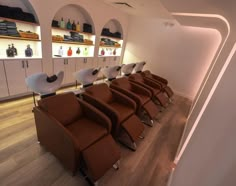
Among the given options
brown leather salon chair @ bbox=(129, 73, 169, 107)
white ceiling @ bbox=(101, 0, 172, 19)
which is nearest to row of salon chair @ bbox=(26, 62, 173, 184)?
brown leather salon chair @ bbox=(129, 73, 169, 107)

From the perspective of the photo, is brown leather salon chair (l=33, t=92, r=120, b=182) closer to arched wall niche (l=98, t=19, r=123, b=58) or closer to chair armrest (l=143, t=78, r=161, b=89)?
chair armrest (l=143, t=78, r=161, b=89)

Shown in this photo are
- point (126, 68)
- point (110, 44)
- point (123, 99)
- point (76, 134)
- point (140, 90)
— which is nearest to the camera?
point (76, 134)

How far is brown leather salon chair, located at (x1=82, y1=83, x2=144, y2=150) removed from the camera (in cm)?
204

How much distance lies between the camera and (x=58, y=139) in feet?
4.92

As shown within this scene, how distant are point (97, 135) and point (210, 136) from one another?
120 centimetres

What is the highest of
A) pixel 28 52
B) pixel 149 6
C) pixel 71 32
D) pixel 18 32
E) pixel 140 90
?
pixel 149 6

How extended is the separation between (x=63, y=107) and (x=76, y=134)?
40cm

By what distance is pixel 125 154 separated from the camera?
2.05 metres

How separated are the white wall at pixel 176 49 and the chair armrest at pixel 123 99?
3.43 metres

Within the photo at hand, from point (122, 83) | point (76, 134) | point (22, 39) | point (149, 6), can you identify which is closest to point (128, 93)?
point (122, 83)

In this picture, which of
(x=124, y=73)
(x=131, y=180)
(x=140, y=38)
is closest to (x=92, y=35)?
(x=124, y=73)

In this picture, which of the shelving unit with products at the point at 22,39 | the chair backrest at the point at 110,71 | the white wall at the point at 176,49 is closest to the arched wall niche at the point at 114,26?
the white wall at the point at 176,49

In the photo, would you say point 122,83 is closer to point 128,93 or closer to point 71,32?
point 128,93

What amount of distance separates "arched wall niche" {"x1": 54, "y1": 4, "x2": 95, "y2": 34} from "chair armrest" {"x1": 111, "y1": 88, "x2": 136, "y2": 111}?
2.77m
